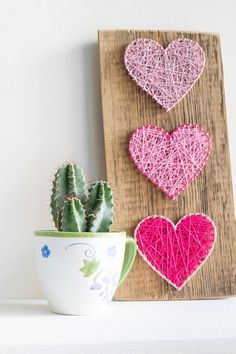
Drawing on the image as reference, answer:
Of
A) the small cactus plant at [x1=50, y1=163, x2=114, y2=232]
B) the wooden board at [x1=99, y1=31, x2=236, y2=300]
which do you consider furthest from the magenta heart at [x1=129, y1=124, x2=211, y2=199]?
the small cactus plant at [x1=50, y1=163, x2=114, y2=232]

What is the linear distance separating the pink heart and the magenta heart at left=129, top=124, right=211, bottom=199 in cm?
6

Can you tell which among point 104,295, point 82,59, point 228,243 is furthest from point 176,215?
point 82,59

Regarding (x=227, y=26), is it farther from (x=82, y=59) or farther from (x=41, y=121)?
(x=41, y=121)

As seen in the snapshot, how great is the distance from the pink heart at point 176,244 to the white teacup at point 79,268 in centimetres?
15

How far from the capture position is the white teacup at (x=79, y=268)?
783 mm

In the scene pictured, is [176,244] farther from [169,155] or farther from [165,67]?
[165,67]

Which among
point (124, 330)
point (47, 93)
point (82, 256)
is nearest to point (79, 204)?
point (82, 256)

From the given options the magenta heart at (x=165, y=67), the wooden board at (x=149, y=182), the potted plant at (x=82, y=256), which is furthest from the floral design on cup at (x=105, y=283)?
the magenta heart at (x=165, y=67)

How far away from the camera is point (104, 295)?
81 centimetres

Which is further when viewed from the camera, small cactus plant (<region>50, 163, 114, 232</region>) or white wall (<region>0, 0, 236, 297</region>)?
white wall (<region>0, 0, 236, 297</region>)

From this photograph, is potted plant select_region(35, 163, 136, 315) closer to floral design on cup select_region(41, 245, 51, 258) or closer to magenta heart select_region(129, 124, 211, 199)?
floral design on cup select_region(41, 245, 51, 258)

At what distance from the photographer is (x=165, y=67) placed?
3.33 ft

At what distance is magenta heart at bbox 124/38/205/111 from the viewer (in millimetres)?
1003

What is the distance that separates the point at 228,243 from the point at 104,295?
311 mm
